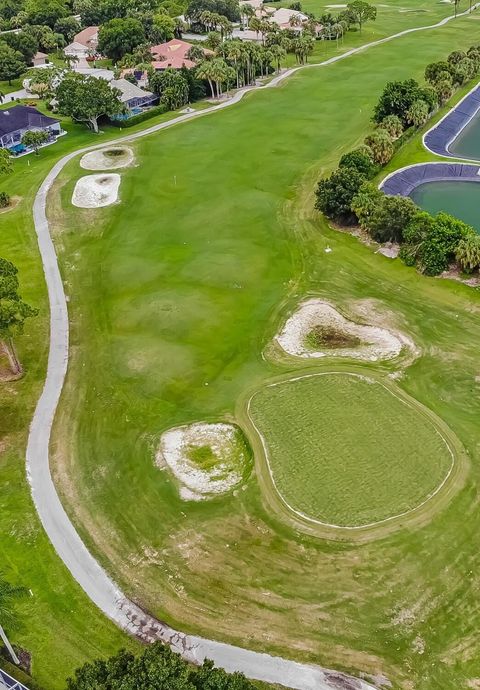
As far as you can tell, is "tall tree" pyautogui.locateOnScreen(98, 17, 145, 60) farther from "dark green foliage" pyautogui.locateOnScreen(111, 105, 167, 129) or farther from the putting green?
the putting green

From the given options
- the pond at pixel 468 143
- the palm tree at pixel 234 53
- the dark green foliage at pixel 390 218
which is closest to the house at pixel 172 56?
the palm tree at pixel 234 53

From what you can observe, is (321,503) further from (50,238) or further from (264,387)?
(50,238)

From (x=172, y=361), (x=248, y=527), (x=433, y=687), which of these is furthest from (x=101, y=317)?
→ (x=433, y=687)

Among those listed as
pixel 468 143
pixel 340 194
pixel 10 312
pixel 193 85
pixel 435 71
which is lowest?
pixel 468 143

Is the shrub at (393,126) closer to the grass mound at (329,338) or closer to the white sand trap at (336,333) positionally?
the white sand trap at (336,333)

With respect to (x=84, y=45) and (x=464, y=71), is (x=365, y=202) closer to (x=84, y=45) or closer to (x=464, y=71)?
(x=464, y=71)

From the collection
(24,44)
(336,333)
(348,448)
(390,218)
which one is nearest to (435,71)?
(390,218)
